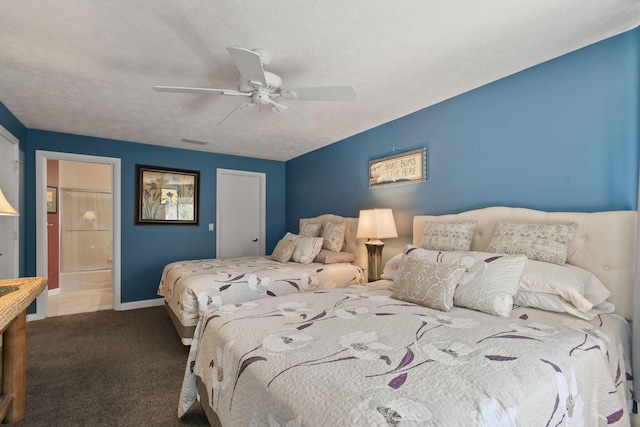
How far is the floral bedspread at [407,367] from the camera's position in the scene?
88cm

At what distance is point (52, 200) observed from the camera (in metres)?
5.07

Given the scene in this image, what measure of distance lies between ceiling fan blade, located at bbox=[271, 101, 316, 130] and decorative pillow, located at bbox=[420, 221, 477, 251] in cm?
138

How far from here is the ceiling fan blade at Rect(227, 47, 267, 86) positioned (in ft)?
4.99

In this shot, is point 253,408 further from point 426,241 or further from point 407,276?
point 426,241

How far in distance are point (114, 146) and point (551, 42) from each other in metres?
4.83

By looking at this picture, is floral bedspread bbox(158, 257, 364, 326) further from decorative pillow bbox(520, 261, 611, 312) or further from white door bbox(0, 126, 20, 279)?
decorative pillow bbox(520, 261, 611, 312)

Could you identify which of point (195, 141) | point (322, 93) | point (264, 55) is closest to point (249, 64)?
point (264, 55)

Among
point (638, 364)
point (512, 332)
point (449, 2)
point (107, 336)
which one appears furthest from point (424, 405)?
point (107, 336)

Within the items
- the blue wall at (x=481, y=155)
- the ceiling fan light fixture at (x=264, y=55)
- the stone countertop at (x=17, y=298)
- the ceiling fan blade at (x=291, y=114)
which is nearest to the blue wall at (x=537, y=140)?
the blue wall at (x=481, y=155)

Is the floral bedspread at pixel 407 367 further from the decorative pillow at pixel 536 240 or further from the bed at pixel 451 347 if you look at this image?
the decorative pillow at pixel 536 240

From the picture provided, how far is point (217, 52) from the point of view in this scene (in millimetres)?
1967

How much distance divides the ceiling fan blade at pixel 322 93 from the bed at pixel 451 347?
1.20 meters

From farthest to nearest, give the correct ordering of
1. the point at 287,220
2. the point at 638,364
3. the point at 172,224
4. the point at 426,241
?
the point at 287,220, the point at 172,224, the point at 426,241, the point at 638,364

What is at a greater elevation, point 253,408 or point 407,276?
point 407,276
